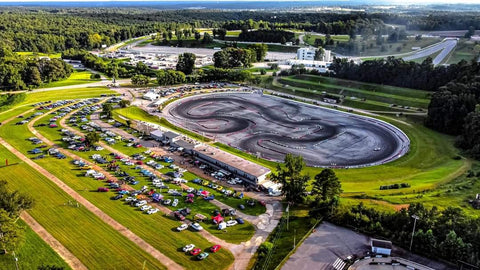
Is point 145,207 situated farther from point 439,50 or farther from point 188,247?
point 439,50

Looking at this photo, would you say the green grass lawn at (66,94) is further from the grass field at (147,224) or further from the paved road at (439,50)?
the paved road at (439,50)

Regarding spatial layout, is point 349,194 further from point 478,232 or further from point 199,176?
point 199,176

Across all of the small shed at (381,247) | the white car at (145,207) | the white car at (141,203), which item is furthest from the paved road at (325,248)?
the white car at (141,203)

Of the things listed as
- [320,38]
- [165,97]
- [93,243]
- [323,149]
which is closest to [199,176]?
[93,243]

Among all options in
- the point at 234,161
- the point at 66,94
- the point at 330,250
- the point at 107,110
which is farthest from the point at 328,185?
the point at 66,94

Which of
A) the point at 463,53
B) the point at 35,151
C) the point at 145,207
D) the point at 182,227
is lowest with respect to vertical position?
the point at 35,151

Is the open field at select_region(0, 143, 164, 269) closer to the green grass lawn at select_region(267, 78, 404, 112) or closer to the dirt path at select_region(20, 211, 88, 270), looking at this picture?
the dirt path at select_region(20, 211, 88, 270)

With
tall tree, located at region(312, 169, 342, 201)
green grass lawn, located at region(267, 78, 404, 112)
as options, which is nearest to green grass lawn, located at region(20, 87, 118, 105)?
green grass lawn, located at region(267, 78, 404, 112)
